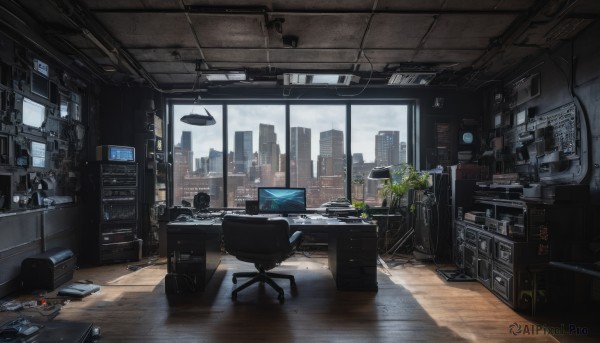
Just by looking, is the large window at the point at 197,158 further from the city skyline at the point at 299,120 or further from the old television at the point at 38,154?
the old television at the point at 38,154

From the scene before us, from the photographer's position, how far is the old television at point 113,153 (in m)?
4.79

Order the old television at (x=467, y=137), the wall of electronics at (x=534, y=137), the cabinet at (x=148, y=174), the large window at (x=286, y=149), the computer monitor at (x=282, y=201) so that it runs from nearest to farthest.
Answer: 1. the wall of electronics at (x=534, y=137)
2. the computer monitor at (x=282, y=201)
3. the cabinet at (x=148, y=174)
4. the old television at (x=467, y=137)
5. the large window at (x=286, y=149)

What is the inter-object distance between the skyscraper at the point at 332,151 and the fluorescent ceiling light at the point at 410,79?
144cm

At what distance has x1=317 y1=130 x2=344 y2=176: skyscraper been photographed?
5.98m

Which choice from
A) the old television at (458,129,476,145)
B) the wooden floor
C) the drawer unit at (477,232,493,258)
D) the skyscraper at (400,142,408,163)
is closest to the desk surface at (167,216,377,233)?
the wooden floor

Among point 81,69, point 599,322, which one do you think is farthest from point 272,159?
point 599,322

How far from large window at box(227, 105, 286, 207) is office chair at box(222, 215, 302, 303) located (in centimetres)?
269

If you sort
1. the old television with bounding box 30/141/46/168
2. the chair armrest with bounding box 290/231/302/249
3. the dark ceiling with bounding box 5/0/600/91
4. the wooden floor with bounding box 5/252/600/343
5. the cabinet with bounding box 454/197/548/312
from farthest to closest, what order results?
the old television with bounding box 30/141/46/168, the chair armrest with bounding box 290/231/302/249, the dark ceiling with bounding box 5/0/600/91, the cabinet with bounding box 454/197/548/312, the wooden floor with bounding box 5/252/600/343

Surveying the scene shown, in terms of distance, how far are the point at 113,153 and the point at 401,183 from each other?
4.78 metres

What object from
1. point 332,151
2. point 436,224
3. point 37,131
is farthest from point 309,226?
point 37,131

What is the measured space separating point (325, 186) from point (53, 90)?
15.0 ft

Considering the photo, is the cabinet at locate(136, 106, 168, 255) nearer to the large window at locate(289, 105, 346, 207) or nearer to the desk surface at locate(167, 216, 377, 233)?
the desk surface at locate(167, 216, 377, 233)

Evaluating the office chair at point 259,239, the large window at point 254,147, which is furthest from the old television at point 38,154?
the large window at point 254,147

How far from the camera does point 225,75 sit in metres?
4.82
